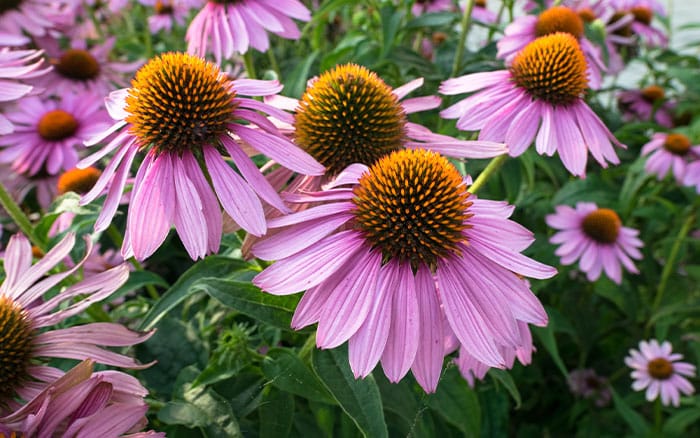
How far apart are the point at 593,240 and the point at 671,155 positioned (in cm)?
40

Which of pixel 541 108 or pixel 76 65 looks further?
pixel 76 65

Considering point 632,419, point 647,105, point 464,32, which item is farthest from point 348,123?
point 647,105

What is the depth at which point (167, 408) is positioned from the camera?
0.82 meters

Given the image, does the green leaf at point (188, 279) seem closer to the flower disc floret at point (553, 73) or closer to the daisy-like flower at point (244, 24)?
the daisy-like flower at point (244, 24)

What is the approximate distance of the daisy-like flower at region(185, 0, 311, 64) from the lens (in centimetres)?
116

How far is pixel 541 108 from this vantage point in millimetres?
990

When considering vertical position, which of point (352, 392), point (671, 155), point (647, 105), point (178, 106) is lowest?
point (647, 105)

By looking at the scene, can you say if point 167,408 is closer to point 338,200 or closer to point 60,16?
point 338,200

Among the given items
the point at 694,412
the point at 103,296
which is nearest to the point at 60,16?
the point at 103,296

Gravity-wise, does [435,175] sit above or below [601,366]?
above

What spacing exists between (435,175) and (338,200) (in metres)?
0.12

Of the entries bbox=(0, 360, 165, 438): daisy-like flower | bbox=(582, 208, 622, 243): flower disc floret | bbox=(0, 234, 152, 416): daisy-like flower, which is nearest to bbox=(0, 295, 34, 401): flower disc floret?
bbox=(0, 234, 152, 416): daisy-like flower

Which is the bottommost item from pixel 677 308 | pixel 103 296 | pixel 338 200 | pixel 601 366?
pixel 601 366

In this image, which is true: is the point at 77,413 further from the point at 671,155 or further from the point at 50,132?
the point at 671,155
